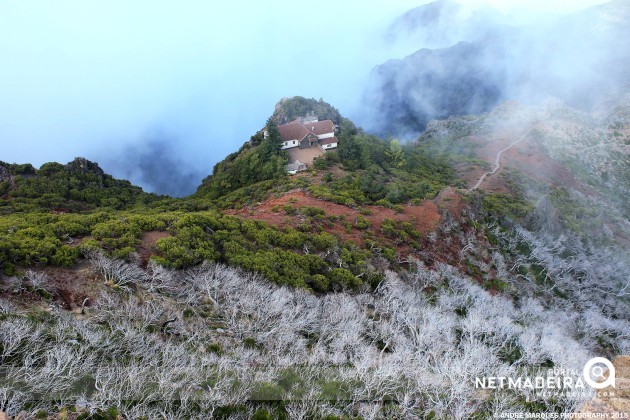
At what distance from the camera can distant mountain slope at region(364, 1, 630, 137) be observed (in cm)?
12112

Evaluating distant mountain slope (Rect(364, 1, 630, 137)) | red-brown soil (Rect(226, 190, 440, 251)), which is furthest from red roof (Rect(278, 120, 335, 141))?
distant mountain slope (Rect(364, 1, 630, 137))

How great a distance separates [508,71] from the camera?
494 ft

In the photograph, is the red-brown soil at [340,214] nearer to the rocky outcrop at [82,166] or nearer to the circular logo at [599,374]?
the rocky outcrop at [82,166]

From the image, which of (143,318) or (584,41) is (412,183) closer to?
(143,318)

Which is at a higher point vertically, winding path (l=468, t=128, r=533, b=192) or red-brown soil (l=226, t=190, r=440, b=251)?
winding path (l=468, t=128, r=533, b=192)

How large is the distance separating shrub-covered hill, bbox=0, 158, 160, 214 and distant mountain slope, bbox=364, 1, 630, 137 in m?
112

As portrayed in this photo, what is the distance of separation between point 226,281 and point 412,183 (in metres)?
38.7


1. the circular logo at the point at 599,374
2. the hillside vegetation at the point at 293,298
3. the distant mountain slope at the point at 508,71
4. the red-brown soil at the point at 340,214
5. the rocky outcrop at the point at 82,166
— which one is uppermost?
the distant mountain slope at the point at 508,71

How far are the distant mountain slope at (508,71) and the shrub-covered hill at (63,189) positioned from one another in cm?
11226

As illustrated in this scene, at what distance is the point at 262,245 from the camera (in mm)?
30562

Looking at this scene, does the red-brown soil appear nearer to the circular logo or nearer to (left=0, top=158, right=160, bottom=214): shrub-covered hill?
(left=0, top=158, right=160, bottom=214): shrub-covered hill

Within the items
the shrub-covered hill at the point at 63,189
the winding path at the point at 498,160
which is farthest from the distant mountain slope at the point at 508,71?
the shrub-covered hill at the point at 63,189

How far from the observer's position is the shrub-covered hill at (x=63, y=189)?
127 ft

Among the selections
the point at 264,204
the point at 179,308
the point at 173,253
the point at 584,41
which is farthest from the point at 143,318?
the point at 584,41
